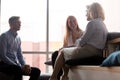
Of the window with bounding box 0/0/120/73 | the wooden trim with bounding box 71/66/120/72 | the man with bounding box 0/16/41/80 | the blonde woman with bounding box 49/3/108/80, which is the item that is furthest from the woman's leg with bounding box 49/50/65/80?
the window with bounding box 0/0/120/73

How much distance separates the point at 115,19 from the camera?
6121 millimetres

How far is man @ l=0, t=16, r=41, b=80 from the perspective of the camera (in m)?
3.89

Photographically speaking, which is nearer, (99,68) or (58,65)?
(99,68)

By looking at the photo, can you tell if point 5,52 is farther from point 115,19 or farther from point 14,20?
point 115,19

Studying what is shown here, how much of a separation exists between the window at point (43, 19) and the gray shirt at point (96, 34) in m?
2.63

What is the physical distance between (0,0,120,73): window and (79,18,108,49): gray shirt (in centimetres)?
263

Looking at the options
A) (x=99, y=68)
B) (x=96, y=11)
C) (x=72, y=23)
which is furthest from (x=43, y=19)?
(x=99, y=68)

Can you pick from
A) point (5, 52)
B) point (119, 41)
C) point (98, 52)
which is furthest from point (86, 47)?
point (5, 52)

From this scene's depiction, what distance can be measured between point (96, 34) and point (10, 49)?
1.45 meters

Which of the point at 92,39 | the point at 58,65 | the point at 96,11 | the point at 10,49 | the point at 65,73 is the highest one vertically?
the point at 96,11

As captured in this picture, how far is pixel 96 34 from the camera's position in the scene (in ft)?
11.5

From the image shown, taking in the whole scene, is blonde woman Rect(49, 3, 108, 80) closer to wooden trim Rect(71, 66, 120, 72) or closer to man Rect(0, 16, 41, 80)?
wooden trim Rect(71, 66, 120, 72)

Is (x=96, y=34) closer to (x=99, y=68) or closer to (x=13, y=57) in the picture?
(x=99, y=68)

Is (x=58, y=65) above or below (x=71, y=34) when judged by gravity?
below
